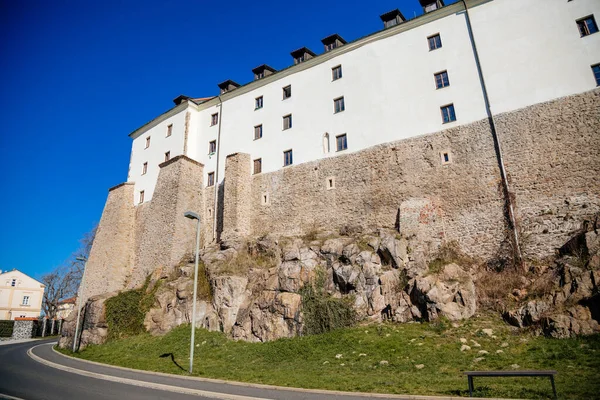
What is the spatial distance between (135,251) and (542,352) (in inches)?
1161

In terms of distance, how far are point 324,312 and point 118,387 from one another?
30.4 ft

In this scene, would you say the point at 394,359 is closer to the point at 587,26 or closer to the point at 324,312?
the point at 324,312

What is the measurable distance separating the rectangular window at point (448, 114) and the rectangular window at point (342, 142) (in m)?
6.41

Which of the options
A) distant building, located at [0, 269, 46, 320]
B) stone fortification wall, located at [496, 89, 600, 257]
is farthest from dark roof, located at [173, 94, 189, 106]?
distant building, located at [0, 269, 46, 320]

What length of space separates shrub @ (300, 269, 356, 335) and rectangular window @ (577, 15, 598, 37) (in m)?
18.5

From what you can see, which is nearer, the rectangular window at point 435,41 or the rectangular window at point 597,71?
the rectangular window at point 597,71

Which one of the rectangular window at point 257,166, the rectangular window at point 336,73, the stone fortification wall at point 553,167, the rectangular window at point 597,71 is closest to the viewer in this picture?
the stone fortification wall at point 553,167

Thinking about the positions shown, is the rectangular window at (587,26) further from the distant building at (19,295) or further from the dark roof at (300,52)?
the distant building at (19,295)

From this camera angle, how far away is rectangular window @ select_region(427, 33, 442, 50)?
79.1 ft

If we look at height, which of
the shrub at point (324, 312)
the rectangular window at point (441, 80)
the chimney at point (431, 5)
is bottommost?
the shrub at point (324, 312)

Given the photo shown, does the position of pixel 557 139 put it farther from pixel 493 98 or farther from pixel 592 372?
pixel 592 372

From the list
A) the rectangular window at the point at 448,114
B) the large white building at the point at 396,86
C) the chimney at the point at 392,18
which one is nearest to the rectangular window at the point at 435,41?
the large white building at the point at 396,86

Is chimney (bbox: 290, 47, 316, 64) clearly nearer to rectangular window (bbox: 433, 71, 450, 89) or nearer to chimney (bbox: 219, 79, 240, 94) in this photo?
chimney (bbox: 219, 79, 240, 94)

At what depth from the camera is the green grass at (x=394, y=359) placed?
33.2ft
